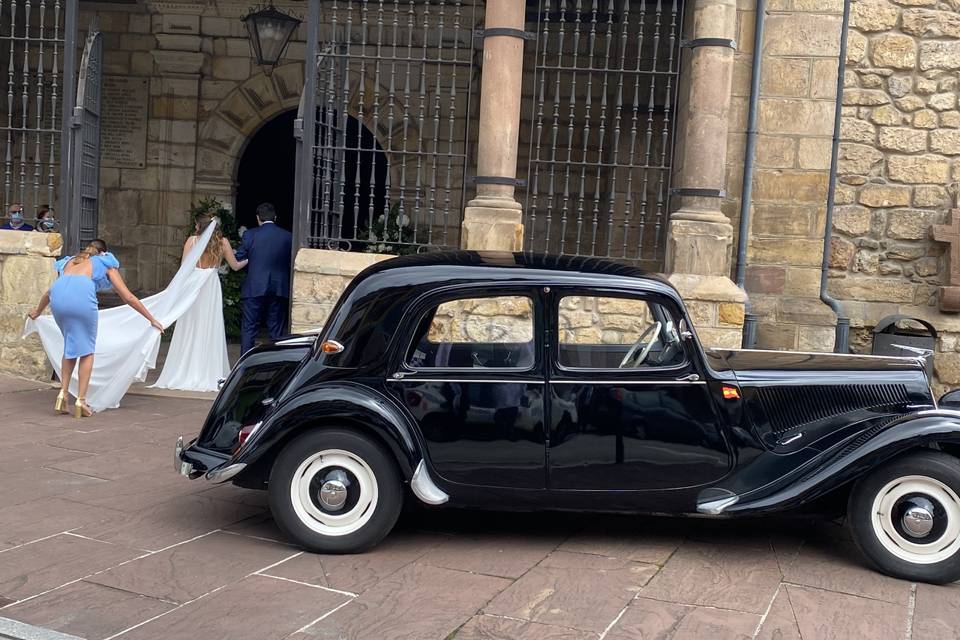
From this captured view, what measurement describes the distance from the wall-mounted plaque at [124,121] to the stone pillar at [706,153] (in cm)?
799

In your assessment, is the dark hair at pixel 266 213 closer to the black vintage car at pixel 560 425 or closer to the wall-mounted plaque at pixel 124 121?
the wall-mounted plaque at pixel 124 121

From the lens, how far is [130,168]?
45.1 feet

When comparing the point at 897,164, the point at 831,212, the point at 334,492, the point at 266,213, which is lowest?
the point at 334,492

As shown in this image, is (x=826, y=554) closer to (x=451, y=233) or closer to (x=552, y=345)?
(x=552, y=345)

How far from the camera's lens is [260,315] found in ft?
31.9

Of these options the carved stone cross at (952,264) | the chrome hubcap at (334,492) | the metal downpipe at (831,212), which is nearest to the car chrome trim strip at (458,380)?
the chrome hubcap at (334,492)

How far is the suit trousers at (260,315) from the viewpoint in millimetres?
9602

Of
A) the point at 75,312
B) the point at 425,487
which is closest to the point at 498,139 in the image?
the point at 75,312

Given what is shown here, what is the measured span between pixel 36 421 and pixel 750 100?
21.6 ft

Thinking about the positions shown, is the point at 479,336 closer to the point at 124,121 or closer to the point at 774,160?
the point at 774,160

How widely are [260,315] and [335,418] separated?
17.0 ft

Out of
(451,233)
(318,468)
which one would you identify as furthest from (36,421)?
(451,233)

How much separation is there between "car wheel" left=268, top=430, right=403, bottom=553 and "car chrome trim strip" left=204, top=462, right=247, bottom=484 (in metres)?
0.15

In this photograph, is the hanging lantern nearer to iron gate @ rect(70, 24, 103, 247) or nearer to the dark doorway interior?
iron gate @ rect(70, 24, 103, 247)
